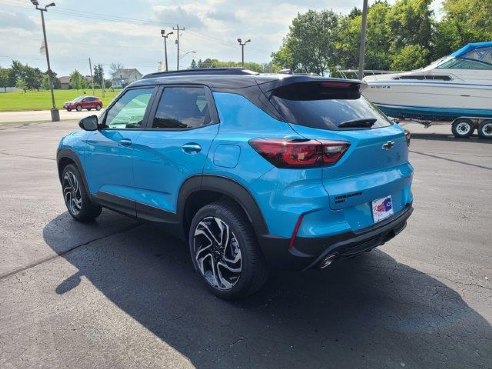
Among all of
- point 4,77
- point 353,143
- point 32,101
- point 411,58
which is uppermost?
point 4,77

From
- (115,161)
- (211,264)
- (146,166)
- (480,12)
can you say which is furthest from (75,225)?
(480,12)

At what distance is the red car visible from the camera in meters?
42.1

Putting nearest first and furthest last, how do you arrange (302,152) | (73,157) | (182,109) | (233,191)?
(302,152)
(233,191)
(182,109)
(73,157)

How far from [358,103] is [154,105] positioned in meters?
1.87

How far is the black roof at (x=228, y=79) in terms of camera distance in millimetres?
3006

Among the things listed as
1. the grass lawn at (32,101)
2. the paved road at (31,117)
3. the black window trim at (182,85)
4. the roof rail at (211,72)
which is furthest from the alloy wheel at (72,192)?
the grass lawn at (32,101)

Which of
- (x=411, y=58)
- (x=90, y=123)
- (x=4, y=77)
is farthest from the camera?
(x=4, y=77)

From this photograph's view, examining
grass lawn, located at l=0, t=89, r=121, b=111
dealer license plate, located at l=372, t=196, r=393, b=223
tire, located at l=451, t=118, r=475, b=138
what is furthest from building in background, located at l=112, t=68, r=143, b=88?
dealer license plate, located at l=372, t=196, r=393, b=223

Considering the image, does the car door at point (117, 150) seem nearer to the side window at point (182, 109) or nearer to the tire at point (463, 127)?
the side window at point (182, 109)

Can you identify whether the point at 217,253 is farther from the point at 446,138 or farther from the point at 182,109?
the point at 446,138

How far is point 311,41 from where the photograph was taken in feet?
213

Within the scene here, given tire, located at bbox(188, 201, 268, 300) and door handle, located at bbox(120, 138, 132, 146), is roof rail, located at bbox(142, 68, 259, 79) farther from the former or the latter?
tire, located at bbox(188, 201, 268, 300)

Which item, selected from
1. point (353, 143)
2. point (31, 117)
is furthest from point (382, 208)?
point (31, 117)

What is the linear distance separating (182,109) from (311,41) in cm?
6621
